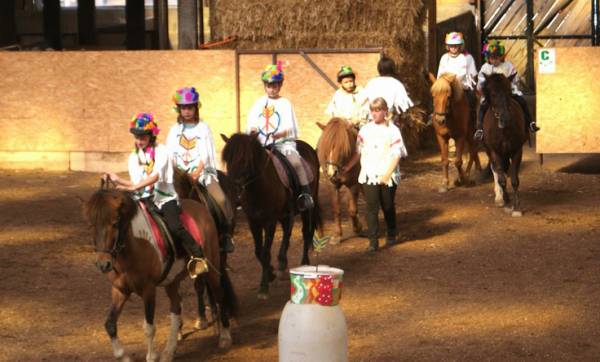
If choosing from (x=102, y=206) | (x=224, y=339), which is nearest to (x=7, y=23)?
(x=224, y=339)

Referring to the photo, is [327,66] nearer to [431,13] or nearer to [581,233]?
[431,13]

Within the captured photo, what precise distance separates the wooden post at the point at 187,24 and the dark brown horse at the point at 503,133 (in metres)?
7.09

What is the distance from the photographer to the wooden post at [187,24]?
→ 2288 cm

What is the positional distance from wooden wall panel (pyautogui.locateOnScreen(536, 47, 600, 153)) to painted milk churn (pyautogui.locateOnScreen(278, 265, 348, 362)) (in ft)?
42.7

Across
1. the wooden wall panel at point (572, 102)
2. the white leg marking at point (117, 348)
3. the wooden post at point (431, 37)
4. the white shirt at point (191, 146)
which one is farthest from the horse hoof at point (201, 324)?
the wooden post at point (431, 37)

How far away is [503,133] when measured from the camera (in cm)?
1744

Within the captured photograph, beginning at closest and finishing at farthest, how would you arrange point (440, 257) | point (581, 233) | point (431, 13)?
point (440, 257) → point (581, 233) → point (431, 13)

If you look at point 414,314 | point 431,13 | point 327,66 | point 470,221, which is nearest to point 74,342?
point 414,314

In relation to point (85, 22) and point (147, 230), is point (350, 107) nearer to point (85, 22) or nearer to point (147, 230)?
point (147, 230)

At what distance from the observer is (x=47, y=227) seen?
16531 mm

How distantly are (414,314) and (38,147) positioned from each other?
11.9 m

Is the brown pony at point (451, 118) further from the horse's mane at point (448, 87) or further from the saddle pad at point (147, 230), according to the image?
the saddle pad at point (147, 230)

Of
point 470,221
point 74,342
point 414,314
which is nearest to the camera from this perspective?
point 74,342

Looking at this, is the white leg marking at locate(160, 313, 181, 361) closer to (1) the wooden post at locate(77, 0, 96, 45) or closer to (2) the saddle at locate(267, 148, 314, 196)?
(2) the saddle at locate(267, 148, 314, 196)
